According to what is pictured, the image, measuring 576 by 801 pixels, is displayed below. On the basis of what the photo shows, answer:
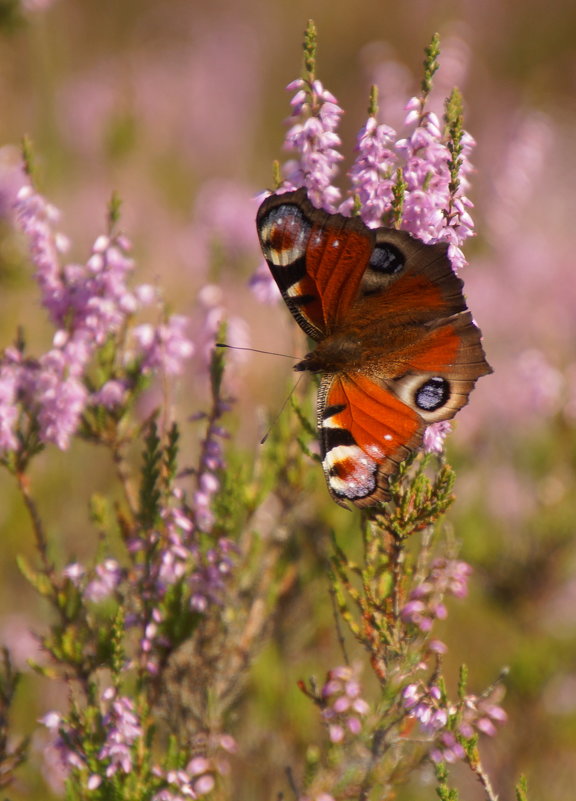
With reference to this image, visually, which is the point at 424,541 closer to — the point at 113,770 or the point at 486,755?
the point at 113,770

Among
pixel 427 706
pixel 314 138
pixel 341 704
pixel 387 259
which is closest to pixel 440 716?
pixel 427 706

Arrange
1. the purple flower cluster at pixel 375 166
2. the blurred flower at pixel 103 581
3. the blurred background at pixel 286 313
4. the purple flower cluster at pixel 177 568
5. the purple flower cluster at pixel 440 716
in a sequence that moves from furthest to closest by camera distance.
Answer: the blurred background at pixel 286 313 < the blurred flower at pixel 103 581 < the purple flower cluster at pixel 177 568 < the purple flower cluster at pixel 375 166 < the purple flower cluster at pixel 440 716

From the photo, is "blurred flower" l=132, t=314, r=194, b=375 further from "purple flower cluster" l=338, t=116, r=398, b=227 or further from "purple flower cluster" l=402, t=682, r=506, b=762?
"purple flower cluster" l=402, t=682, r=506, b=762

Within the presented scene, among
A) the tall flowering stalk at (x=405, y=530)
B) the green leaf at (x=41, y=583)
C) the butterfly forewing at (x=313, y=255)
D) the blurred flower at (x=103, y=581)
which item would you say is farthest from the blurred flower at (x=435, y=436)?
the green leaf at (x=41, y=583)

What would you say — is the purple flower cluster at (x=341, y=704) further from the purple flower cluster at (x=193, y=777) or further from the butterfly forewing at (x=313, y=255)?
the butterfly forewing at (x=313, y=255)

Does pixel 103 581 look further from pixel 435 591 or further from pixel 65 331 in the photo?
pixel 435 591

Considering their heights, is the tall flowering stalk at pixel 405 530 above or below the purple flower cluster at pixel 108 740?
above

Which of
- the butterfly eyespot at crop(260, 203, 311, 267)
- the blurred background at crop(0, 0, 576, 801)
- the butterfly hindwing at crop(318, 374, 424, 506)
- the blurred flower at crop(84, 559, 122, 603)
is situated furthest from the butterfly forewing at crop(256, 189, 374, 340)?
the blurred flower at crop(84, 559, 122, 603)
